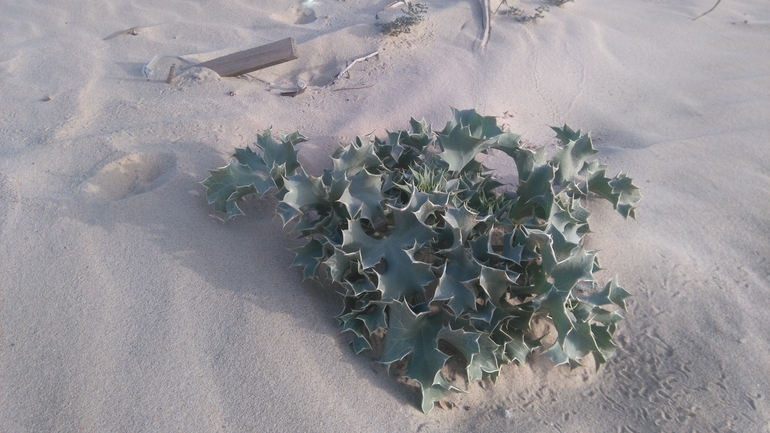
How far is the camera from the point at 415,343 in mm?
1730

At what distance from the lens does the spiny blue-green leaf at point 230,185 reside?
2115 millimetres

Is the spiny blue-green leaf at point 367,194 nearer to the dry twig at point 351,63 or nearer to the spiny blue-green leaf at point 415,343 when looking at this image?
the spiny blue-green leaf at point 415,343

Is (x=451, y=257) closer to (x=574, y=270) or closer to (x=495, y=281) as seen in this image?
(x=495, y=281)

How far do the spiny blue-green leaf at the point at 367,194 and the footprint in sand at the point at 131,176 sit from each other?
40.1 inches

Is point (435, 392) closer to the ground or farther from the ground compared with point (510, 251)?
closer to the ground

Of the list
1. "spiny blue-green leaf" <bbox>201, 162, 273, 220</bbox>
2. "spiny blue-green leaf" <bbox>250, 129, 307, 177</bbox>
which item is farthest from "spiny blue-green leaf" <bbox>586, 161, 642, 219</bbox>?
"spiny blue-green leaf" <bbox>201, 162, 273, 220</bbox>

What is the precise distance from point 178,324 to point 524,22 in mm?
3495

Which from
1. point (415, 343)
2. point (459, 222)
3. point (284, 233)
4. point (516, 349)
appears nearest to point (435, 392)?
point (415, 343)

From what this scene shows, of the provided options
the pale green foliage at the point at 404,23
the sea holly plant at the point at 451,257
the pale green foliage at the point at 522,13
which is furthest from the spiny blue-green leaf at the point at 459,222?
the pale green foliage at the point at 522,13

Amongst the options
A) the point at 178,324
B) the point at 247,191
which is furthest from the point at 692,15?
the point at 178,324

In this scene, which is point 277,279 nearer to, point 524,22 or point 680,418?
point 680,418

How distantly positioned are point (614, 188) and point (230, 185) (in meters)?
1.68

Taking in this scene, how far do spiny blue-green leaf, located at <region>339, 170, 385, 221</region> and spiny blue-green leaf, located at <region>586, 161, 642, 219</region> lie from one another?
0.95 m

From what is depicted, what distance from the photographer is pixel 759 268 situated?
2.32 m
